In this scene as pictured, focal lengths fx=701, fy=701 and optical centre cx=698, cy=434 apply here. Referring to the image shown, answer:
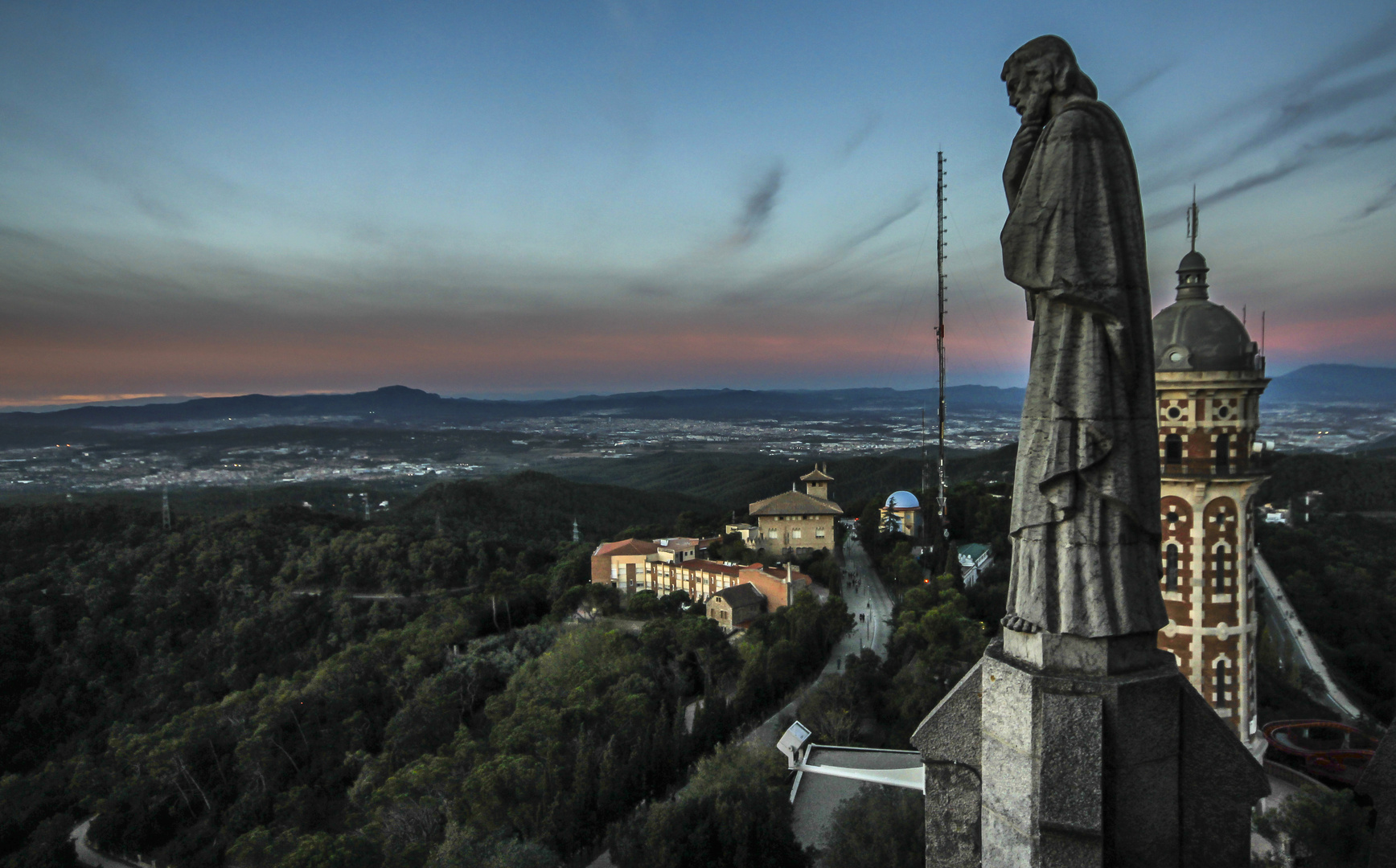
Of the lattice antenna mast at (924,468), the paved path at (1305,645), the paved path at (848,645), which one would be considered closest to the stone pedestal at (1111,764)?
the paved path at (848,645)

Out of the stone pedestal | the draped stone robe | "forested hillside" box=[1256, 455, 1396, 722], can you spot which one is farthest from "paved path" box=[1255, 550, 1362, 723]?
the draped stone robe

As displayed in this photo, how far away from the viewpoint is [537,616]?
45781 millimetres

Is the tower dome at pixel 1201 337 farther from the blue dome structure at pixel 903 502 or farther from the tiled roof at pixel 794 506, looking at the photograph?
the blue dome structure at pixel 903 502

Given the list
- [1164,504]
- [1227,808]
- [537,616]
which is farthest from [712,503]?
[1227,808]

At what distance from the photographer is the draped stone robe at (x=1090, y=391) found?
3.29 m

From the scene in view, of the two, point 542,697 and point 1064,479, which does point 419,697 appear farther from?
point 1064,479

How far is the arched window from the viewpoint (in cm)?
1321

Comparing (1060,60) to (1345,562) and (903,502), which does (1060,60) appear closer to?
(903,502)

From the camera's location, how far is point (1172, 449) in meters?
13.3

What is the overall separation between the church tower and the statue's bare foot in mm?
11763

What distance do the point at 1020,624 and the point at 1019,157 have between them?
92.7 inches

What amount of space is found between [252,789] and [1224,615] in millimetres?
40251

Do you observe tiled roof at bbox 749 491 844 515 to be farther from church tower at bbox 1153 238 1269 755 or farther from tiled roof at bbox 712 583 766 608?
church tower at bbox 1153 238 1269 755

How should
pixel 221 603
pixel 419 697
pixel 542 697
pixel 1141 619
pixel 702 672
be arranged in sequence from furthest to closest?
pixel 221 603 → pixel 419 697 → pixel 702 672 → pixel 542 697 → pixel 1141 619
